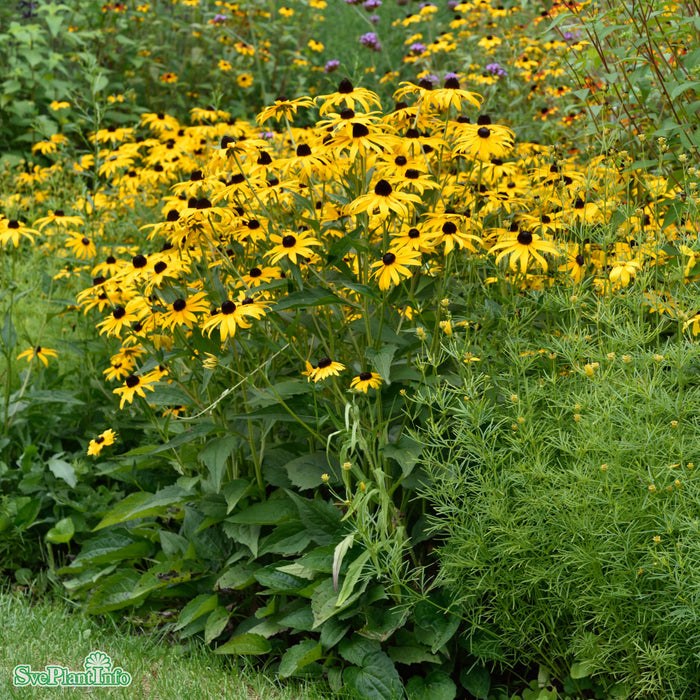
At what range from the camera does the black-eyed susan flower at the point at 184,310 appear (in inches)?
106

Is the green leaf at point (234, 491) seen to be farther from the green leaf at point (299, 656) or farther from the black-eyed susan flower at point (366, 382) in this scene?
the black-eyed susan flower at point (366, 382)

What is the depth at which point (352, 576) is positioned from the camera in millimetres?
2439

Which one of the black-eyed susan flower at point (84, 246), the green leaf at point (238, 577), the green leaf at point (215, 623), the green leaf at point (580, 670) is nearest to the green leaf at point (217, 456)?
the green leaf at point (238, 577)

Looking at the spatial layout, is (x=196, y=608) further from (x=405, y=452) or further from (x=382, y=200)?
(x=382, y=200)

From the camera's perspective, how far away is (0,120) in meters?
6.83

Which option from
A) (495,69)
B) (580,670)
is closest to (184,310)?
(580,670)

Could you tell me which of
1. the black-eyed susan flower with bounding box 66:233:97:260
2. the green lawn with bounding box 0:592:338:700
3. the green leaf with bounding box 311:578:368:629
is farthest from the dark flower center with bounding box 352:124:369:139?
the black-eyed susan flower with bounding box 66:233:97:260

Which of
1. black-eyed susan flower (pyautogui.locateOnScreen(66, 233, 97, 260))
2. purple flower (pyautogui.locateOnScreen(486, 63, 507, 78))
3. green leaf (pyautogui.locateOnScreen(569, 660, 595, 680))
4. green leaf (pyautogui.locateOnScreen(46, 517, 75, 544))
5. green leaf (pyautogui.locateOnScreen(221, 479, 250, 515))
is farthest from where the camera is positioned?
purple flower (pyautogui.locateOnScreen(486, 63, 507, 78))

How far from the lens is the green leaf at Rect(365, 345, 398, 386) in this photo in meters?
2.46

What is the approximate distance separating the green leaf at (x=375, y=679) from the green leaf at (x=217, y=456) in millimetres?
679

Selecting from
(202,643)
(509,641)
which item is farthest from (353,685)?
(202,643)

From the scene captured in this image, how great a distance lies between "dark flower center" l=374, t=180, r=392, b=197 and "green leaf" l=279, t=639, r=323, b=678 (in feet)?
4.29

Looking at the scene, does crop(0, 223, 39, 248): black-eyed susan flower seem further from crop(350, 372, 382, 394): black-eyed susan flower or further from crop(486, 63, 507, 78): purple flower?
crop(486, 63, 507, 78): purple flower

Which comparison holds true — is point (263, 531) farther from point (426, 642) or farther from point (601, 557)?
point (601, 557)
